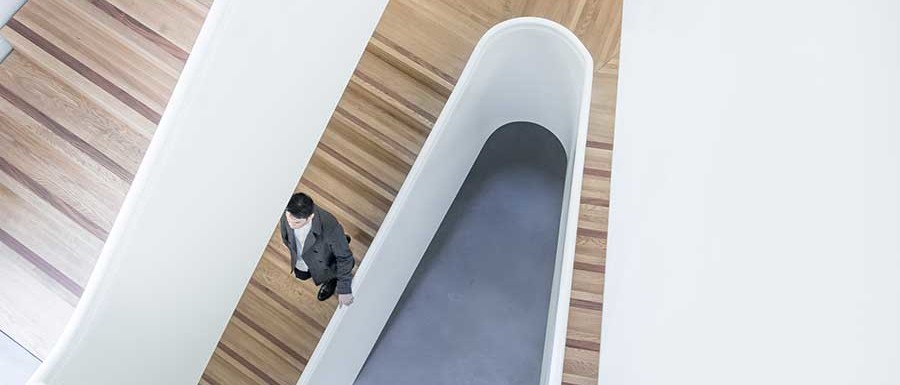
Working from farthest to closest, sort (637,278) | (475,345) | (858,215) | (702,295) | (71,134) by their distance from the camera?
(475,345) < (71,134) < (637,278) < (702,295) < (858,215)

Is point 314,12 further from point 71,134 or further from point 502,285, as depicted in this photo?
point 502,285

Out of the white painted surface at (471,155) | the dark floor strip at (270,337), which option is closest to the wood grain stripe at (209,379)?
the dark floor strip at (270,337)

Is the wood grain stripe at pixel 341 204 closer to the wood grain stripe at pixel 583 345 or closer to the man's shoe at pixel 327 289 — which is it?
the man's shoe at pixel 327 289

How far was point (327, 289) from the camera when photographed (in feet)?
12.4

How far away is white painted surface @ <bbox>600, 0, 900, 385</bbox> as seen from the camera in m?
1.00

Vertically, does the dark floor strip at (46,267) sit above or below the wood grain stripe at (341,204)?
below

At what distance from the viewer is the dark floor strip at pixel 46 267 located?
3.11m

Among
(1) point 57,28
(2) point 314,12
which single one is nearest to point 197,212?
(2) point 314,12

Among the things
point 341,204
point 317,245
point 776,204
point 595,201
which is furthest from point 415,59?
point 776,204

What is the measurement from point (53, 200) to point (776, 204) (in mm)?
2957

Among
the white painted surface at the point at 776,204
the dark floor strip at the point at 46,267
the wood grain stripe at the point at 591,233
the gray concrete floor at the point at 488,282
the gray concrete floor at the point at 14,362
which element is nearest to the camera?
the white painted surface at the point at 776,204

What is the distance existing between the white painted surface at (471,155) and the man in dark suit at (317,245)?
351 millimetres

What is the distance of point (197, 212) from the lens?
2656 millimetres

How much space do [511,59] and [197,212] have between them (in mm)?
2296
